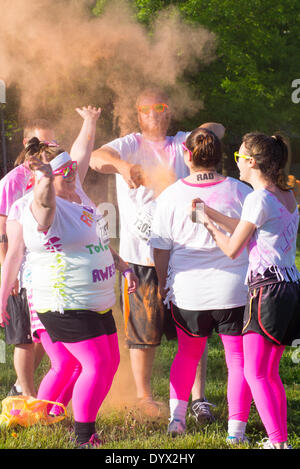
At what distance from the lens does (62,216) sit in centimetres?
350

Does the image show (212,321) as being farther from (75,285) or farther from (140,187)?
(140,187)

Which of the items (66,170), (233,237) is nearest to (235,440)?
(233,237)

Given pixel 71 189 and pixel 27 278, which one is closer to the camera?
pixel 71 189

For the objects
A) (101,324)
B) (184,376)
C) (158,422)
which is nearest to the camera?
(101,324)

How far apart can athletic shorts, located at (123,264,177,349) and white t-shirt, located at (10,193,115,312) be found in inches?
37.3

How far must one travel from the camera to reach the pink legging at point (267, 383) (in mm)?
3414

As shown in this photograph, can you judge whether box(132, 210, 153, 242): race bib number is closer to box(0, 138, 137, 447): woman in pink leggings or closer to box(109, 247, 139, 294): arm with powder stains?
box(109, 247, 139, 294): arm with powder stains

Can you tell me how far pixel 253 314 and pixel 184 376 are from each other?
73 centimetres

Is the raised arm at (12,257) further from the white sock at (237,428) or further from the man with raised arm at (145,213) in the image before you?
the white sock at (237,428)

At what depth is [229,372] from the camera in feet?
12.5

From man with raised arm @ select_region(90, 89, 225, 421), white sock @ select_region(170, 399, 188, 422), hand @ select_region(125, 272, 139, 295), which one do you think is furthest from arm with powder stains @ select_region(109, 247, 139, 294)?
white sock @ select_region(170, 399, 188, 422)

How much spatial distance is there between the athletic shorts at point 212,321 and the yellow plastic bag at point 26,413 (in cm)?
91
